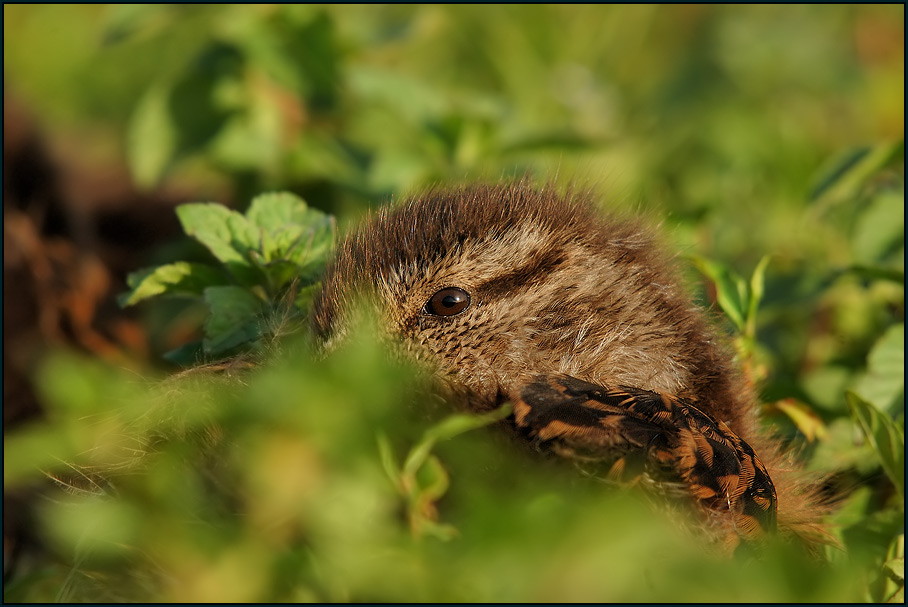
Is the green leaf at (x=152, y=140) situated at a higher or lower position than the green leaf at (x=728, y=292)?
lower

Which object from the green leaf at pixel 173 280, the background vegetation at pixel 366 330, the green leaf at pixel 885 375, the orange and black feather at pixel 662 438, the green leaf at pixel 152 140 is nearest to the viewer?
the background vegetation at pixel 366 330

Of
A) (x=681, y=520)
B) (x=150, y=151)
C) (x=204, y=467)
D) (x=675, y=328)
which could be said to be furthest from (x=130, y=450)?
(x=150, y=151)

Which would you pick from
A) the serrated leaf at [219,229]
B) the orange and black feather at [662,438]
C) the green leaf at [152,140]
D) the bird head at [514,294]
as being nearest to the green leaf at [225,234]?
the serrated leaf at [219,229]

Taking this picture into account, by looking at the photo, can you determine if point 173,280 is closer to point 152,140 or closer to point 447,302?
point 447,302

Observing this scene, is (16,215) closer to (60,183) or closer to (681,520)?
(60,183)

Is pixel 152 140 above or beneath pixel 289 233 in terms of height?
beneath

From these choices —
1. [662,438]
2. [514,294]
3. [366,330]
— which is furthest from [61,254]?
[662,438]

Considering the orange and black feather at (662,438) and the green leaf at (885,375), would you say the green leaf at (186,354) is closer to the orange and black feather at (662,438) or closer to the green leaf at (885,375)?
the orange and black feather at (662,438)
